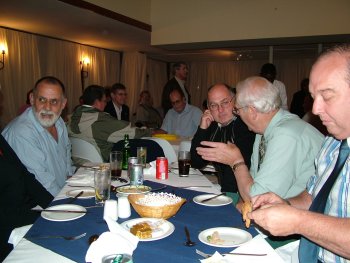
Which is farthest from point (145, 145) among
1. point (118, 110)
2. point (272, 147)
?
point (118, 110)

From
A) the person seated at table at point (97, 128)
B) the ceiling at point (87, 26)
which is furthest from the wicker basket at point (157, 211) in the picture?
the ceiling at point (87, 26)

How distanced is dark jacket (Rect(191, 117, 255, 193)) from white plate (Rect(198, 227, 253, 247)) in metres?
1.13

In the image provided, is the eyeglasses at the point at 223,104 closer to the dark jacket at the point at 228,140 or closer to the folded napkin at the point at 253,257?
the dark jacket at the point at 228,140

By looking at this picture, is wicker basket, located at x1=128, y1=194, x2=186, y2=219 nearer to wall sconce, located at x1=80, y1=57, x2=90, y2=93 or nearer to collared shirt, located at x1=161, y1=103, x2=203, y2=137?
collared shirt, located at x1=161, y1=103, x2=203, y2=137

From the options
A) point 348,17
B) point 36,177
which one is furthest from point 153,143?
point 348,17

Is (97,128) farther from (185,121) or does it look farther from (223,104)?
(185,121)

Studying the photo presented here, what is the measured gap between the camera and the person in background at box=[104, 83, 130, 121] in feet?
20.5

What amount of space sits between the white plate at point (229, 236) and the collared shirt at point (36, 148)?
1626 millimetres

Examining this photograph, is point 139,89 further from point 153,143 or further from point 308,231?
point 308,231

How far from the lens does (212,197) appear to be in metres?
1.74

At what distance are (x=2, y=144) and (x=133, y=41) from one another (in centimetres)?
565

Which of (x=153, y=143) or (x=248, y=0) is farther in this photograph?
(x=248, y=0)

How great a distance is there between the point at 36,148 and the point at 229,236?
69.8 inches

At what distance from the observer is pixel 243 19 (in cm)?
586
